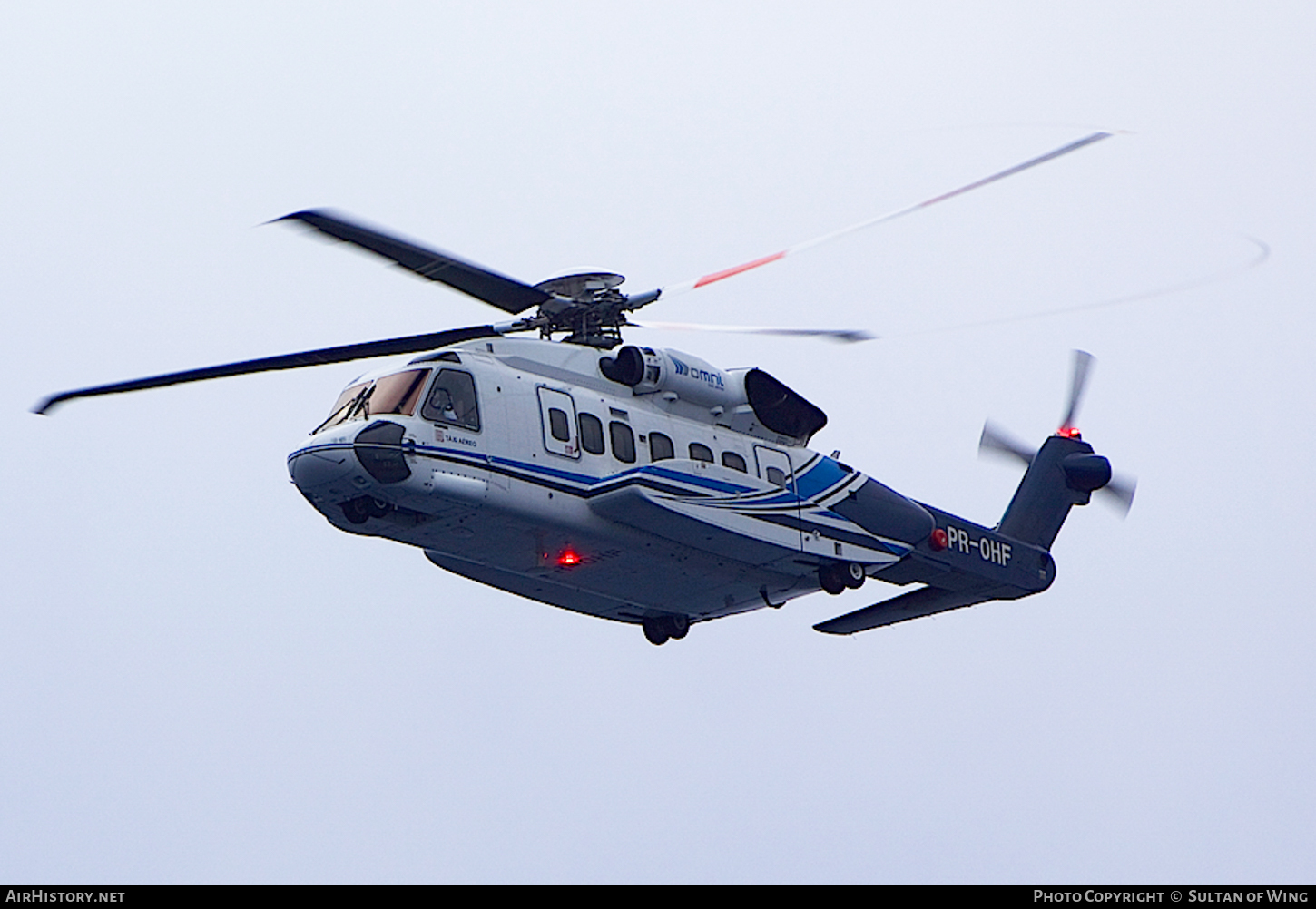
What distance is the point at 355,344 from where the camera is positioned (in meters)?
18.8

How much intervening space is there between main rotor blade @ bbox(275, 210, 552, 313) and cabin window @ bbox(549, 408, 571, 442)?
1257 millimetres

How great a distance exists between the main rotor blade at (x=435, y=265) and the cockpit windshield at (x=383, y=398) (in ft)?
3.56

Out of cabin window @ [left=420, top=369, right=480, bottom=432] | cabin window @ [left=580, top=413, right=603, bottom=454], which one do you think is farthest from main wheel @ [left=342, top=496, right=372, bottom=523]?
cabin window @ [left=580, top=413, right=603, bottom=454]

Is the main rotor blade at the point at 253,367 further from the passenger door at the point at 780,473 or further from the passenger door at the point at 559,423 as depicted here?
the passenger door at the point at 780,473

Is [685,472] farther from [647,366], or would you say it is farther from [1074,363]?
[1074,363]

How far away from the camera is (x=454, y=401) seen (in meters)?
19.5

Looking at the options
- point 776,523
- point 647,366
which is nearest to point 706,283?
point 647,366

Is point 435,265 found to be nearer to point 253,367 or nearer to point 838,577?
point 253,367

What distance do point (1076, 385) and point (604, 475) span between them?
26.9ft

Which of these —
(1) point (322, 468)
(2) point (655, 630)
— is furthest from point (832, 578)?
(1) point (322, 468)

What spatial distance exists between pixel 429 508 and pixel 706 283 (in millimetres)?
3796

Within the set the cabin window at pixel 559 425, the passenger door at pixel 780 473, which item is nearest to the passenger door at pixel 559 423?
the cabin window at pixel 559 425

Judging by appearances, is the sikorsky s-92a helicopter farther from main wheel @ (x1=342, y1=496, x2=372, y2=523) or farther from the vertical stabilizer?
the vertical stabilizer

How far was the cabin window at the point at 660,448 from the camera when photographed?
817 inches
